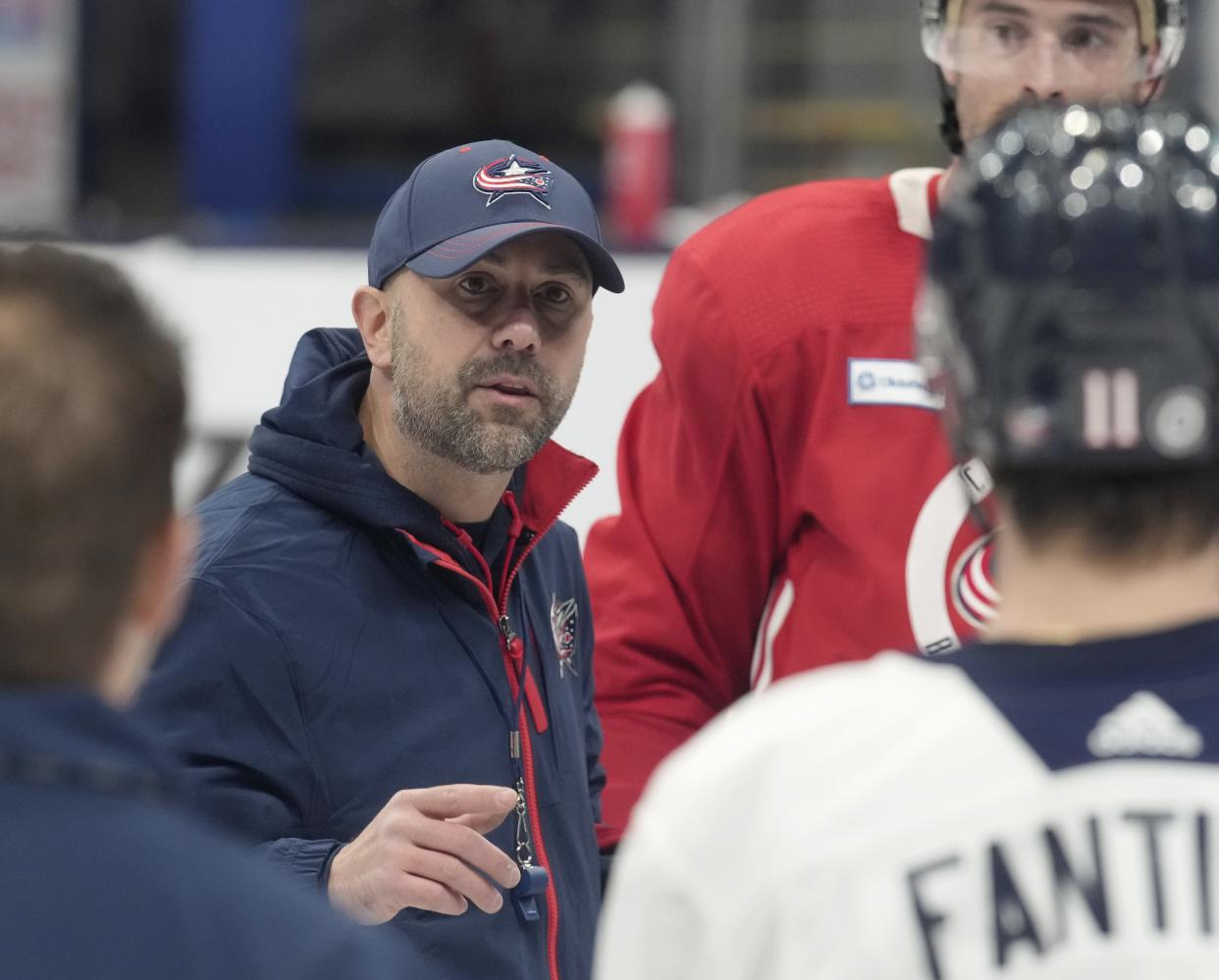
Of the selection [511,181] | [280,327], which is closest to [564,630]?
[511,181]

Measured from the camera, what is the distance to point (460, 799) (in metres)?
1.81

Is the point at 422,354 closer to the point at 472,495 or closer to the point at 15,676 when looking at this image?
the point at 472,495

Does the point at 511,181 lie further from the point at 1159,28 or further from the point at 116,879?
the point at 116,879

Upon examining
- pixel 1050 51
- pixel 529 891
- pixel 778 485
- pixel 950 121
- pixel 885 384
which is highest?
pixel 1050 51

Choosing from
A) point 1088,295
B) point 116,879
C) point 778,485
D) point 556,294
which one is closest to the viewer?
point 116,879

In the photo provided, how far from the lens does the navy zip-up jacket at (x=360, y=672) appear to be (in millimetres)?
1942

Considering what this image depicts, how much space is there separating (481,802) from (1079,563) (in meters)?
0.86

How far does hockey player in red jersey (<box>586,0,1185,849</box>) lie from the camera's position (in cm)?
222

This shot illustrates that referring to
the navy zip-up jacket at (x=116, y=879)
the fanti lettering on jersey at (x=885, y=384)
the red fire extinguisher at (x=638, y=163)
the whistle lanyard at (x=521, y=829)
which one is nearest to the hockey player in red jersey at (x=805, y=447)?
the fanti lettering on jersey at (x=885, y=384)

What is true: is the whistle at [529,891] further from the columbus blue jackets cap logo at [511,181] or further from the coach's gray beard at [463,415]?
the columbus blue jackets cap logo at [511,181]

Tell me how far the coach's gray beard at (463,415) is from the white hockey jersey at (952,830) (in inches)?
44.0

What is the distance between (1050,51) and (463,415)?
77 cm

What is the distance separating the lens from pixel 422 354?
2.18 m

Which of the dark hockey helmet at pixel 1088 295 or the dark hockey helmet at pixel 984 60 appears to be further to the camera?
the dark hockey helmet at pixel 984 60
